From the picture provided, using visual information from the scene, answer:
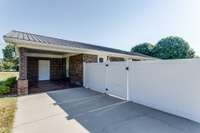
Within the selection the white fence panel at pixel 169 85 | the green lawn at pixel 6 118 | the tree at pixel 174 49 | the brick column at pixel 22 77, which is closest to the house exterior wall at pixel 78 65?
the brick column at pixel 22 77

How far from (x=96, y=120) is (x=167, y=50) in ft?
88.4

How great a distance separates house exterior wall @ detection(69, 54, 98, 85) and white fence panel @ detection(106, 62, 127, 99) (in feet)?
10.5

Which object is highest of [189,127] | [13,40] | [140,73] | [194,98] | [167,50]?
[167,50]

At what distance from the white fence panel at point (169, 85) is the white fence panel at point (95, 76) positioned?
2344 mm

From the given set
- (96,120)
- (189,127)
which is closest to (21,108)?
(96,120)

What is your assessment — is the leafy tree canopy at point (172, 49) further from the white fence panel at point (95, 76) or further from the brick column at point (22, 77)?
the brick column at point (22, 77)

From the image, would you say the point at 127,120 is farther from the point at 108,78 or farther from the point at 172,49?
the point at 172,49

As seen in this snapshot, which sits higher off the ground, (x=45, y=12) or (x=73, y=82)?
(x=45, y=12)

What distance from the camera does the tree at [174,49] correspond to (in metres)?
26.0

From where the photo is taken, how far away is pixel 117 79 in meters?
6.91

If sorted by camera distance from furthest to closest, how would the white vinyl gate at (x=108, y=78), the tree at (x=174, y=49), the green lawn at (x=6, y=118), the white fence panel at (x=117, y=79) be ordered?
the tree at (x=174, y=49), the white vinyl gate at (x=108, y=78), the white fence panel at (x=117, y=79), the green lawn at (x=6, y=118)

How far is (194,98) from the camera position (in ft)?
12.9

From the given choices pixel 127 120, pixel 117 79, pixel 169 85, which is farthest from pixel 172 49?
pixel 127 120

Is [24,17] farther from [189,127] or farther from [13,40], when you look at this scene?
[189,127]
